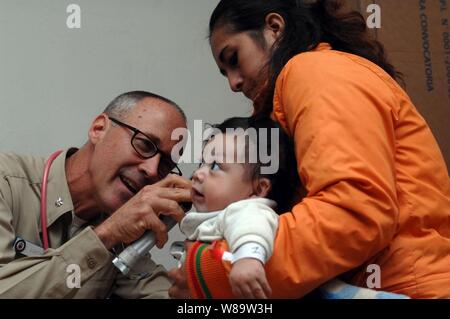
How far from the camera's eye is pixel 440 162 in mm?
1082

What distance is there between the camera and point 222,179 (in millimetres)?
1195

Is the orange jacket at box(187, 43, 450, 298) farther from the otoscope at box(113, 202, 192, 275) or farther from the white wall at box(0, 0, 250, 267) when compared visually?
the white wall at box(0, 0, 250, 267)

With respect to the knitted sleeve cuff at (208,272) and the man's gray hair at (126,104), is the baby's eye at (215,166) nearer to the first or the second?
the knitted sleeve cuff at (208,272)

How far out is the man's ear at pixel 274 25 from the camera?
1.33 metres

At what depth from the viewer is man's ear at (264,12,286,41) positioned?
1325mm

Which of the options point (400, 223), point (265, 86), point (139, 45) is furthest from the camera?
point (139, 45)

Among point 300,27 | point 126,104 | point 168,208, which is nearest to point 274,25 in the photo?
point 300,27

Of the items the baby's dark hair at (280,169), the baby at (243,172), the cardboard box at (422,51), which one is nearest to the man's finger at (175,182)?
the baby at (243,172)

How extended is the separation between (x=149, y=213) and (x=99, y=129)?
1.50ft

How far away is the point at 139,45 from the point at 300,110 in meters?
1.31

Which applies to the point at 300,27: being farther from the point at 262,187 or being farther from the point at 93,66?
the point at 93,66
